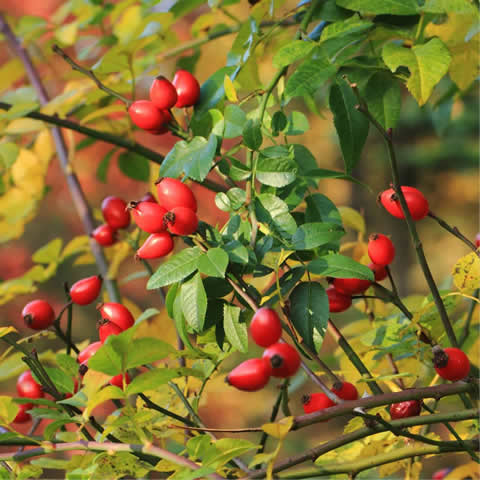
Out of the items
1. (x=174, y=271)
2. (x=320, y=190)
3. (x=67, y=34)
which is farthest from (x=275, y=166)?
(x=320, y=190)

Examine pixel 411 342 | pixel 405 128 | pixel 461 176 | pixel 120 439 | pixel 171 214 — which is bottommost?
pixel 461 176

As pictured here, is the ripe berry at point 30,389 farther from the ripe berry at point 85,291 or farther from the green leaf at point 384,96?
the green leaf at point 384,96

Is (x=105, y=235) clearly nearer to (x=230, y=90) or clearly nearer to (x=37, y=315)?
(x=37, y=315)

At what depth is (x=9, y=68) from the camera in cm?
122

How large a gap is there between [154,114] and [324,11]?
212mm

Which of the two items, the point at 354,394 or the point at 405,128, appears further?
the point at 405,128

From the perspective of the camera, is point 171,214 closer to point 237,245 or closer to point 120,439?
point 237,245

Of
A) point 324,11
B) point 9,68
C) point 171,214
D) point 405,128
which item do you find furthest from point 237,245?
point 405,128

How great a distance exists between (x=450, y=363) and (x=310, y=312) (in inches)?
4.9

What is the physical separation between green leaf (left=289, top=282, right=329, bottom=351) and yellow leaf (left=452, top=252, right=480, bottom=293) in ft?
0.48

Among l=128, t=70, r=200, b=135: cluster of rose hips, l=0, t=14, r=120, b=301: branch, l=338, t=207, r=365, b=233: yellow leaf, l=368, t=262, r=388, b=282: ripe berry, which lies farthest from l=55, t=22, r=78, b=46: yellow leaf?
l=368, t=262, r=388, b=282: ripe berry

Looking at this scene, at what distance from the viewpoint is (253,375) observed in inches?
17.5

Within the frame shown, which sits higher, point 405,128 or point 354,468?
point 354,468

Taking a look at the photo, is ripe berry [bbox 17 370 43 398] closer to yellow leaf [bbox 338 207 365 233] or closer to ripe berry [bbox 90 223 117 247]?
ripe berry [bbox 90 223 117 247]
